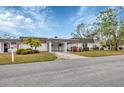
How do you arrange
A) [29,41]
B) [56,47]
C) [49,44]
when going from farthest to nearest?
[56,47], [49,44], [29,41]

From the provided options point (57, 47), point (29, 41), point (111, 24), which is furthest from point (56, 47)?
point (111, 24)

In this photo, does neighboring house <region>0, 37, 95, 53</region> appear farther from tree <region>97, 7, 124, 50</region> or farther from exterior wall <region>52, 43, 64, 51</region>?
tree <region>97, 7, 124, 50</region>

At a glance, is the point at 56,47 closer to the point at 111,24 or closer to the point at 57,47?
the point at 57,47

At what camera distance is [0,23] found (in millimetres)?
15898

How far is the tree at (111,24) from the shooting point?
24.7 meters

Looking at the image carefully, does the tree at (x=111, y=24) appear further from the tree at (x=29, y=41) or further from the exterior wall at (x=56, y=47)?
the tree at (x=29, y=41)

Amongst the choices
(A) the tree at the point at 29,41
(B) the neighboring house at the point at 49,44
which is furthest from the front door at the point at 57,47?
(A) the tree at the point at 29,41

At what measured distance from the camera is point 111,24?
24.7 metres

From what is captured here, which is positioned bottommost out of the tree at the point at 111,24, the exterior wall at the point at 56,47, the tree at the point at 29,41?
the exterior wall at the point at 56,47

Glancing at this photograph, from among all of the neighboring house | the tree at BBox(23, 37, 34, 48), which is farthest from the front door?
the tree at BBox(23, 37, 34, 48)

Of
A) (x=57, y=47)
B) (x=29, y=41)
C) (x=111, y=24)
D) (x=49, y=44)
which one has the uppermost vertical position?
(x=111, y=24)

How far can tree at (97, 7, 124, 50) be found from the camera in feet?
80.9
